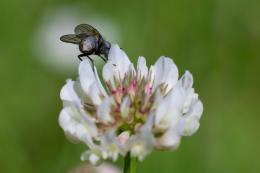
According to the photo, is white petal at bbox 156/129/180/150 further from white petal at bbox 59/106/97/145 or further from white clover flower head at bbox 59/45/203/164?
white petal at bbox 59/106/97/145

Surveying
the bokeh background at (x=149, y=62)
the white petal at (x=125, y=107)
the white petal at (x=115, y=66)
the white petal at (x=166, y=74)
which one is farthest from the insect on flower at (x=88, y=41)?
the bokeh background at (x=149, y=62)

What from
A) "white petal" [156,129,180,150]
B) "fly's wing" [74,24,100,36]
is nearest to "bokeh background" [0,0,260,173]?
"fly's wing" [74,24,100,36]

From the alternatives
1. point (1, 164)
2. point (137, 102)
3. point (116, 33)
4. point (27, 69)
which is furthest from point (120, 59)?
point (116, 33)

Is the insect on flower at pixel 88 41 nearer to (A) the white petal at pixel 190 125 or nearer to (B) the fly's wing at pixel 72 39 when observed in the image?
(B) the fly's wing at pixel 72 39

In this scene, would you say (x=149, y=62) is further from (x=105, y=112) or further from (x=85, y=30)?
(x=105, y=112)

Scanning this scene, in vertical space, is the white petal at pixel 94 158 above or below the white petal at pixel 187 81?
below

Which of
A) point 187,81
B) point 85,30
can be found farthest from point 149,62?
point 187,81

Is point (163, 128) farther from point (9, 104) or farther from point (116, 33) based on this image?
point (116, 33)
